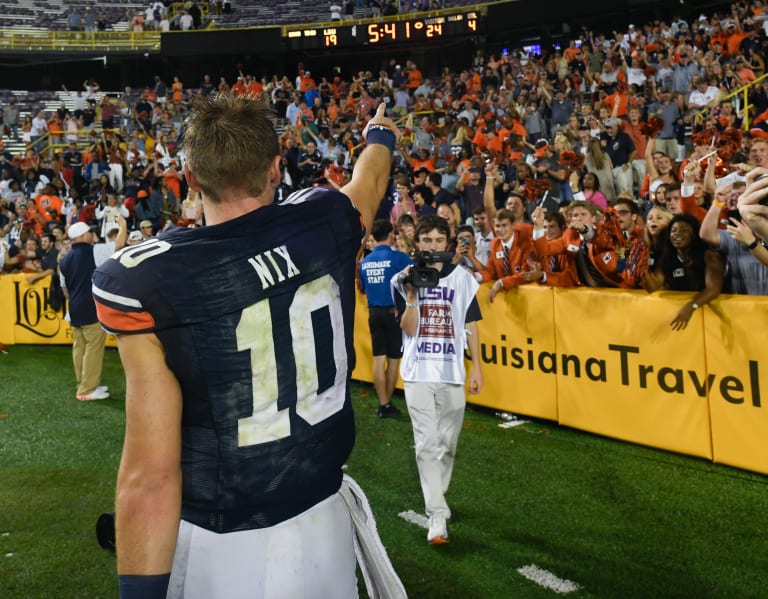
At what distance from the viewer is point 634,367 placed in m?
6.64

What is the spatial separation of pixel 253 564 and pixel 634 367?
541cm

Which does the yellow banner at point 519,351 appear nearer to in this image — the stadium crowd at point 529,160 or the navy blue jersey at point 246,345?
the stadium crowd at point 529,160

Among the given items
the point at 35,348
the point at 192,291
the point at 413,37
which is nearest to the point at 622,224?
the point at 192,291

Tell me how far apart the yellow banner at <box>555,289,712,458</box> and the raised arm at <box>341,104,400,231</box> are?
14.3ft

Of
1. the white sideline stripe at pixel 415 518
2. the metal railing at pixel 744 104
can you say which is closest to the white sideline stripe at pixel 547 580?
the white sideline stripe at pixel 415 518

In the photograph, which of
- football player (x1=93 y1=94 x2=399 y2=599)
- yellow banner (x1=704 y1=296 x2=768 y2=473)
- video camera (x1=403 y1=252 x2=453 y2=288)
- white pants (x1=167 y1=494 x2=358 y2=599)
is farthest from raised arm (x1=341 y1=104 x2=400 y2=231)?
yellow banner (x1=704 y1=296 x2=768 y2=473)

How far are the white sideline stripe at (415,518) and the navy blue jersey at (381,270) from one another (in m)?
2.99

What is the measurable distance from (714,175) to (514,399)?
2.83 m

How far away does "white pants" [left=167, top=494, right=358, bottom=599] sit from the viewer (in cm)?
182

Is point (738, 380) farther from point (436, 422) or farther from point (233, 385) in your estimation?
point (233, 385)

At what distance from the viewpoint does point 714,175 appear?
707 cm

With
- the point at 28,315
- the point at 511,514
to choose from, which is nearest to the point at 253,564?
the point at 511,514

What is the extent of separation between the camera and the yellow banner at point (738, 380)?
5.70 meters

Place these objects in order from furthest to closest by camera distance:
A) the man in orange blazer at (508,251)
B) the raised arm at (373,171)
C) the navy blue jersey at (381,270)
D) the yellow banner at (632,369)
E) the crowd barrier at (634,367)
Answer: the man in orange blazer at (508,251) → the navy blue jersey at (381,270) → the yellow banner at (632,369) → the crowd barrier at (634,367) → the raised arm at (373,171)
